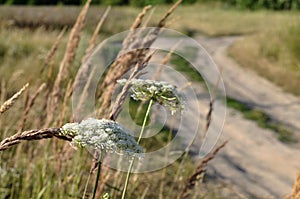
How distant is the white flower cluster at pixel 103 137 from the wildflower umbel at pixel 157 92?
19 cm

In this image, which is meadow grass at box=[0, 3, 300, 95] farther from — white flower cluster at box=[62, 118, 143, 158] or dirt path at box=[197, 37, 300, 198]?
white flower cluster at box=[62, 118, 143, 158]

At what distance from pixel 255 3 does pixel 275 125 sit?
79.1ft

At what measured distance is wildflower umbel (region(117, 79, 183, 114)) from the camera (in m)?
1.43

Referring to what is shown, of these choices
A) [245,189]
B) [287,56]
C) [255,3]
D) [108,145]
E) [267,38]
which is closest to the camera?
[108,145]

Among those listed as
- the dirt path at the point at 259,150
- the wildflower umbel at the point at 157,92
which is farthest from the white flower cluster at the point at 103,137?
the dirt path at the point at 259,150

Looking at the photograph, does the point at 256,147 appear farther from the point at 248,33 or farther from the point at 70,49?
the point at 248,33

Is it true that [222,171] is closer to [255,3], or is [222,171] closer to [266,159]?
[266,159]

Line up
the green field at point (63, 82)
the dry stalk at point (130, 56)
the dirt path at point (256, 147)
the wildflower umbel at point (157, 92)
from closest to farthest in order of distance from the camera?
the wildflower umbel at point (157, 92), the dry stalk at point (130, 56), the green field at point (63, 82), the dirt path at point (256, 147)

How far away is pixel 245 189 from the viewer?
5082 mm

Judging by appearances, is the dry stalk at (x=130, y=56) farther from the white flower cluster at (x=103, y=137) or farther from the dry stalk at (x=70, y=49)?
the white flower cluster at (x=103, y=137)

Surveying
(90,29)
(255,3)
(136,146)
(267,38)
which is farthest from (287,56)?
(255,3)

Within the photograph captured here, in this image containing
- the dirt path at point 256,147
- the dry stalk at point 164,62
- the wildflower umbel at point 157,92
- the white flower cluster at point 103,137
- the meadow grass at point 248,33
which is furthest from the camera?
the meadow grass at point 248,33

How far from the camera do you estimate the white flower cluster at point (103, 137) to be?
1.17 meters

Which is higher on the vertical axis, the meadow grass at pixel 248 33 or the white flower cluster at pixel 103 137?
the white flower cluster at pixel 103 137
